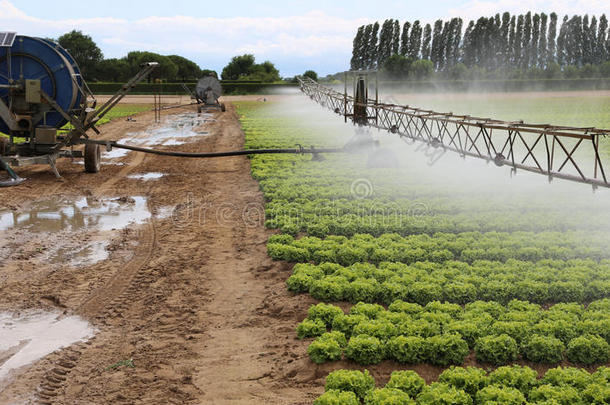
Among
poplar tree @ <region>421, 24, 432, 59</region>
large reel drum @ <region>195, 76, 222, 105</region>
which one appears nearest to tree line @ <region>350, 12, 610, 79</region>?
poplar tree @ <region>421, 24, 432, 59</region>

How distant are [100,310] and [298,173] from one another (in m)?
12.4

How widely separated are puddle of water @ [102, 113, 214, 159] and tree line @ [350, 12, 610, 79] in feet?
181

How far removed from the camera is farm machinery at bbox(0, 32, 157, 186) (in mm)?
18609

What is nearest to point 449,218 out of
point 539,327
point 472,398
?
point 539,327

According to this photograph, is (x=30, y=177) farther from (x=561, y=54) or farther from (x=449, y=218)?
(x=561, y=54)

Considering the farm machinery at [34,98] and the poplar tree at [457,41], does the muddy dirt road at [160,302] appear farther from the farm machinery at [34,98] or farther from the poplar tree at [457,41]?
the poplar tree at [457,41]

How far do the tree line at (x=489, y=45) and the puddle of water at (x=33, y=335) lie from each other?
89.3 meters

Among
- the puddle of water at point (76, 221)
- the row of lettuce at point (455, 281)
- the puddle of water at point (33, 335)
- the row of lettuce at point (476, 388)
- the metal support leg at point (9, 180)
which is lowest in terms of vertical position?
the row of lettuce at point (476, 388)

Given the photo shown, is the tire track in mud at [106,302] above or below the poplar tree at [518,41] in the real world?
below

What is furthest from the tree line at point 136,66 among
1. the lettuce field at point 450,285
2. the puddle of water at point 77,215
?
the lettuce field at point 450,285

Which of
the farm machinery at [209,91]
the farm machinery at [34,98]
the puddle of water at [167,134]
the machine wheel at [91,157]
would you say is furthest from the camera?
the farm machinery at [209,91]

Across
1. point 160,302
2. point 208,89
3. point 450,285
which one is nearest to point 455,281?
point 450,285

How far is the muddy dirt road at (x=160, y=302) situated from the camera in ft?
22.6

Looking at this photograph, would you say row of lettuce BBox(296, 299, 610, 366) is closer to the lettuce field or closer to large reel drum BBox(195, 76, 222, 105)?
the lettuce field
